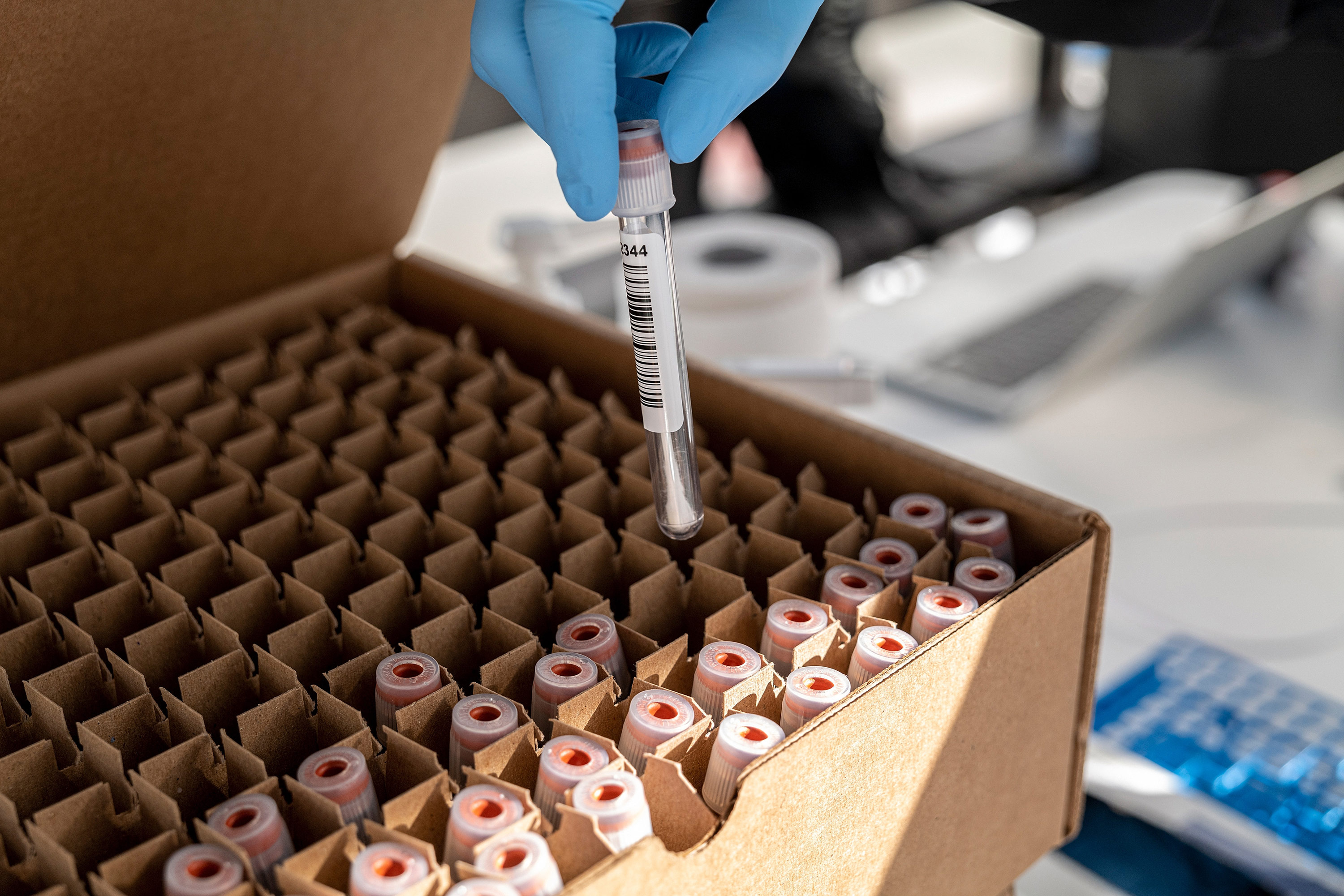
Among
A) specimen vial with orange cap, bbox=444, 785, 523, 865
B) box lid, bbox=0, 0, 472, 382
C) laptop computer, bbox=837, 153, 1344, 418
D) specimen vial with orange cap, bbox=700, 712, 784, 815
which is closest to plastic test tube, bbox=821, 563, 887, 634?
specimen vial with orange cap, bbox=700, 712, 784, 815

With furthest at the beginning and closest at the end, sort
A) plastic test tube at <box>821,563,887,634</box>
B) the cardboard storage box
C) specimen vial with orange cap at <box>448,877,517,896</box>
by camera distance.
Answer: plastic test tube at <box>821,563,887,634</box> → the cardboard storage box → specimen vial with orange cap at <box>448,877,517,896</box>

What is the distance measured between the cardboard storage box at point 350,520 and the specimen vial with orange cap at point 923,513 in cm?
2

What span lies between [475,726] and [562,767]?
7 centimetres

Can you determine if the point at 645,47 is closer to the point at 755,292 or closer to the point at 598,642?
the point at 598,642

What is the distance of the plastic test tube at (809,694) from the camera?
59cm

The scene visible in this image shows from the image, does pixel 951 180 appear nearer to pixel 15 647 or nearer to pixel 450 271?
pixel 450 271

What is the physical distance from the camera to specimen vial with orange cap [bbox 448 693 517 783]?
585 mm

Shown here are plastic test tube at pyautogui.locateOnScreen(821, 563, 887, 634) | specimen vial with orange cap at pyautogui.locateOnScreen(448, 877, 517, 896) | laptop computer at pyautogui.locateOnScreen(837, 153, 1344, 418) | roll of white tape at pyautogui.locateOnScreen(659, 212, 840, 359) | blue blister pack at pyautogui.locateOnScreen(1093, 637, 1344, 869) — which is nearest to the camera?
→ specimen vial with orange cap at pyautogui.locateOnScreen(448, 877, 517, 896)

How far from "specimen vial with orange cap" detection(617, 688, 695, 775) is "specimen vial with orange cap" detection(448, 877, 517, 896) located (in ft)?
0.37

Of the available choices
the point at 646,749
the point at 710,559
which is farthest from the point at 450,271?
the point at 646,749

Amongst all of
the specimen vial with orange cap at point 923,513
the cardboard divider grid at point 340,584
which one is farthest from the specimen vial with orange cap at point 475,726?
the specimen vial with orange cap at point 923,513

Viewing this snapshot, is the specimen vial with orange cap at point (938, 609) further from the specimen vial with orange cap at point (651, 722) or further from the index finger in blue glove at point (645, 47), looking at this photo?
the index finger in blue glove at point (645, 47)

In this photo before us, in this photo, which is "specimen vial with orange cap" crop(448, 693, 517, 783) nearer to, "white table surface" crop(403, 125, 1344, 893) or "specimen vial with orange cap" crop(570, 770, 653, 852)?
"specimen vial with orange cap" crop(570, 770, 653, 852)

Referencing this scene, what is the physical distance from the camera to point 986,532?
75 centimetres
